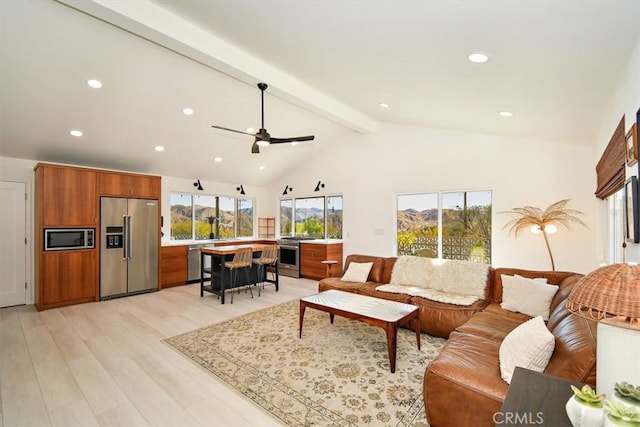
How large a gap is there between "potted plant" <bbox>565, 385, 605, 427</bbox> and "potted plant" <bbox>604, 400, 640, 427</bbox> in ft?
A: 0.10

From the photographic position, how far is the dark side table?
1.14 m

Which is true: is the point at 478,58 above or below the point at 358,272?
above

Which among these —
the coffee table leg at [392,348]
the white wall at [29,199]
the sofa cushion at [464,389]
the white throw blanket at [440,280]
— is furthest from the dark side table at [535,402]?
the white wall at [29,199]

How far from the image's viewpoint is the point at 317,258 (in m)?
7.02

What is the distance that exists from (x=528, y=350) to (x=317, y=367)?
1.82 m

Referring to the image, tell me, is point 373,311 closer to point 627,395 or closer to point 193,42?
point 627,395

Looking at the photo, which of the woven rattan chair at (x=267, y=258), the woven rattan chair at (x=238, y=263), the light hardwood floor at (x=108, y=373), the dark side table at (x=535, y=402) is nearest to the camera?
the dark side table at (x=535, y=402)

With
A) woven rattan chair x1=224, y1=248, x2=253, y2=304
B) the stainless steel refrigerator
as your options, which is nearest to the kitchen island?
woven rattan chair x1=224, y1=248, x2=253, y2=304

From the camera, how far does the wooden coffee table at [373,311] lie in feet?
9.43

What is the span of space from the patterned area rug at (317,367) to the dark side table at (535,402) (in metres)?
1.04

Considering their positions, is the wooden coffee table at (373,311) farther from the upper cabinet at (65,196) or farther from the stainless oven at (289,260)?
the upper cabinet at (65,196)

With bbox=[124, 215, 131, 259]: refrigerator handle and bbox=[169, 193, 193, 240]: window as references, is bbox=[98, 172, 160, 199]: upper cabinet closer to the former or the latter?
bbox=[124, 215, 131, 259]: refrigerator handle

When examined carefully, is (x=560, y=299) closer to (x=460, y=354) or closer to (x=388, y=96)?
(x=460, y=354)

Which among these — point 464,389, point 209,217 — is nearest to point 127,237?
point 209,217
